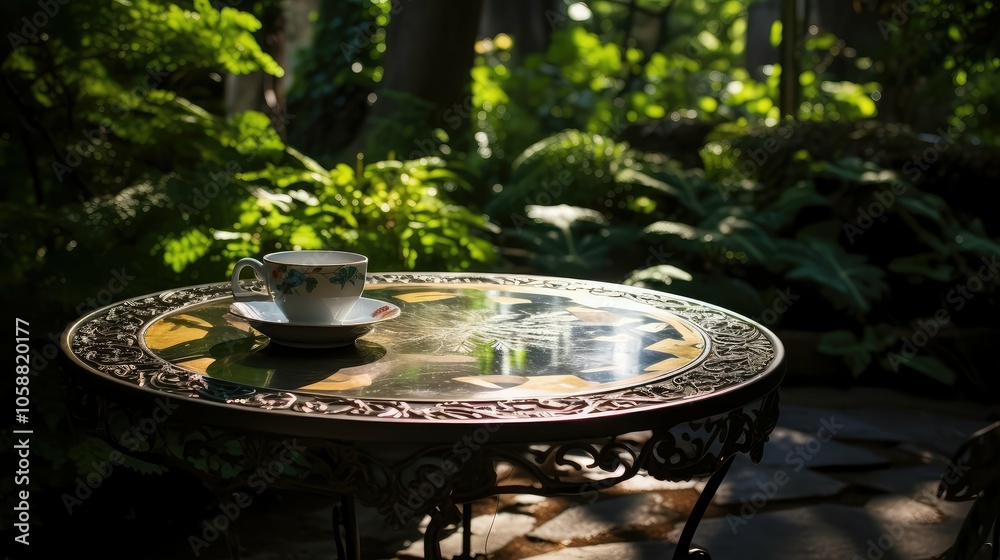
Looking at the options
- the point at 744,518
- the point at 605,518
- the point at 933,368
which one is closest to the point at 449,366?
the point at 605,518

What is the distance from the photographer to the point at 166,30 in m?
3.18

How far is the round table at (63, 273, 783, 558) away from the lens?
125 cm

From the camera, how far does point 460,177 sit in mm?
5055

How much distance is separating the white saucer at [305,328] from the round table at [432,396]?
27 millimetres

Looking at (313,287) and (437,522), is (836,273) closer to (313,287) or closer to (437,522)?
(313,287)

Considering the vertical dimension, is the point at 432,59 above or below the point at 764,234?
above

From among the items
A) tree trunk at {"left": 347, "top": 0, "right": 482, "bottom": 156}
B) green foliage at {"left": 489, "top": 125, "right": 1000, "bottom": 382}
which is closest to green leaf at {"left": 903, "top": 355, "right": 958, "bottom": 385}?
green foliage at {"left": 489, "top": 125, "right": 1000, "bottom": 382}

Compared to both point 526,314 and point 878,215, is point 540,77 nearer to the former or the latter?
point 878,215

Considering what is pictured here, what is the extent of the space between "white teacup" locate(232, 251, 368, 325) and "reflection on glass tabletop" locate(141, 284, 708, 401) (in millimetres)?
68

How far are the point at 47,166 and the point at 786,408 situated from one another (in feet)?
11.2

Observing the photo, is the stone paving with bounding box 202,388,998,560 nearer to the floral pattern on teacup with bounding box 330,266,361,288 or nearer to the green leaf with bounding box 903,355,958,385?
the green leaf with bounding box 903,355,958,385

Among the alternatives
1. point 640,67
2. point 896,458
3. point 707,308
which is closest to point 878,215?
point 896,458

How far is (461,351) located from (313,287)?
293 mm

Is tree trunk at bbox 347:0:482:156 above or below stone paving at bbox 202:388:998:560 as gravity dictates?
above
